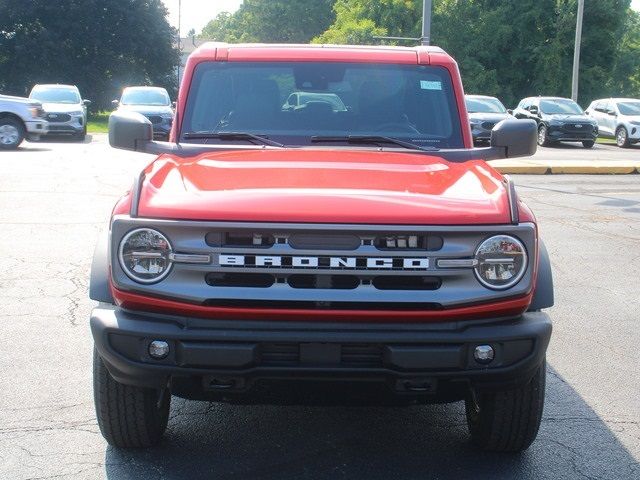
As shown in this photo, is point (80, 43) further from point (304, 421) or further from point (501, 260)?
point (501, 260)

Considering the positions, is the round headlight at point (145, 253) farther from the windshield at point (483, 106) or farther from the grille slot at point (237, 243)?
the windshield at point (483, 106)

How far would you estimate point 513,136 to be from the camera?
4.90 metres

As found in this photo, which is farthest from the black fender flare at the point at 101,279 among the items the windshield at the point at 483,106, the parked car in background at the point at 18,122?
the windshield at the point at 483,106

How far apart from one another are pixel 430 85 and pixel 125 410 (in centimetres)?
254

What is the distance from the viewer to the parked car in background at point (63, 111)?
26.1 meters

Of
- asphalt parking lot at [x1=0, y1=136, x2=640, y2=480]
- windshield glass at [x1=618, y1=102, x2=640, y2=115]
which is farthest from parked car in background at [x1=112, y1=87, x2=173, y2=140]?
asphalt parking lot at [x1=0, y1=136, x2=640, y2=480]

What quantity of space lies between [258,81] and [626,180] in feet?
47.1

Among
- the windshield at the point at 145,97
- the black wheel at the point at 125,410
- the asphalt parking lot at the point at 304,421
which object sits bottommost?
the windshield at the point at 145,97

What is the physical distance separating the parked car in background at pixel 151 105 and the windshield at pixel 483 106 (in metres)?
8.62

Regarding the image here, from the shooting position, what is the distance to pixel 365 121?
5.15 metres

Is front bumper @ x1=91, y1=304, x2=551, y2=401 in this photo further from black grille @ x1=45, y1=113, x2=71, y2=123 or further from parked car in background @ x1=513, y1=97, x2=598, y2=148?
parked car in background @ x1=513, y1=97, x2=598, y2=148

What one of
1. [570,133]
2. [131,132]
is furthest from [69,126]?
[131,132]

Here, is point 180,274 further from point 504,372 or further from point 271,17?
point 271,17

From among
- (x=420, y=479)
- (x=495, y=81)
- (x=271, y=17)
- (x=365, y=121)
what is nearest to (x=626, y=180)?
(x=365, y=121)
